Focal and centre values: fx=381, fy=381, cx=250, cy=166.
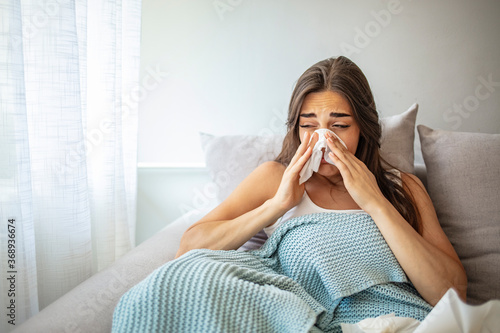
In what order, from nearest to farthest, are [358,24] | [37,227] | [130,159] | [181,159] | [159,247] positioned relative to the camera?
[37,227] → [159,247] → [130,159] → [358,24] → [181,159]

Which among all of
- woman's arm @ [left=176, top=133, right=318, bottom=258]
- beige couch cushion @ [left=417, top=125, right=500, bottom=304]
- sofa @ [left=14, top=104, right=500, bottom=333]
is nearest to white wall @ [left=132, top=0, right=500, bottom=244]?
sofa @ [left=14, top=104, right=500, bottom=333]

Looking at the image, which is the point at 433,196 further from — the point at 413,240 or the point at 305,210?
the point at 305,210

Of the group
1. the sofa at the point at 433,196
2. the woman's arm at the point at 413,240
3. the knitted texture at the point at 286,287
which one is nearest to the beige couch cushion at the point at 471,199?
the sofa at the point at 433,196

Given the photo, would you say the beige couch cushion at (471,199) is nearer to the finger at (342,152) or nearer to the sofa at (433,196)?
the sofa at (433,196)

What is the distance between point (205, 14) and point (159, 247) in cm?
119

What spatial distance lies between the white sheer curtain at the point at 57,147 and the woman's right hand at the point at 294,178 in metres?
0.66

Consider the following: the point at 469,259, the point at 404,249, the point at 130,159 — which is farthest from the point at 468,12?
Result: the point at 130,159

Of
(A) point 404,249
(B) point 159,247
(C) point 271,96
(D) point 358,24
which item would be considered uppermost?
(D) point 358,24

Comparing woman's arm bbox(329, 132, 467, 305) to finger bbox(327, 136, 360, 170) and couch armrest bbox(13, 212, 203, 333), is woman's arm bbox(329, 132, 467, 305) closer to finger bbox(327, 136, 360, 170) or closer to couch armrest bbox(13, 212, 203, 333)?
finger bbox(327, 136, 360, 170)

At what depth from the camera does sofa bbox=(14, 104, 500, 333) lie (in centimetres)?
112

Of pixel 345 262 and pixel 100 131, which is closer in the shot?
pixel 345 262

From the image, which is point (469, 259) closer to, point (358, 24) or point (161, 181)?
point (358, 24)

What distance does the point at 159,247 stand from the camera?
133cm

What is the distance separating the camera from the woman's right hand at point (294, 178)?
3.93 ft
